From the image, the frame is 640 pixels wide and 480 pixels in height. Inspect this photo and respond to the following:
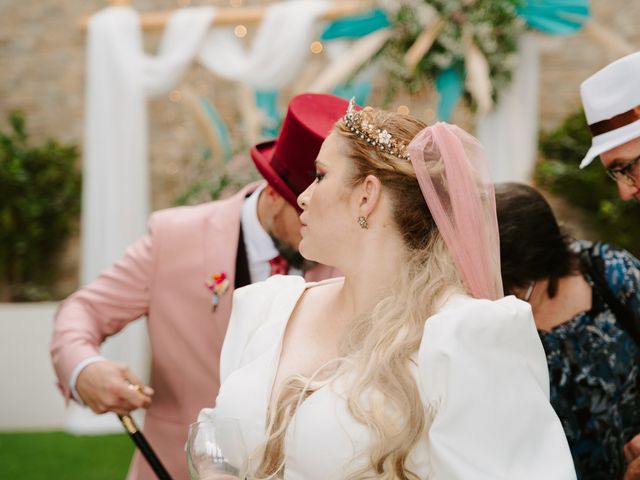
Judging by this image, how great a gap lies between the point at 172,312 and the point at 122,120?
16.4 feet

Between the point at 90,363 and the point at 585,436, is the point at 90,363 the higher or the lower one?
the higher one

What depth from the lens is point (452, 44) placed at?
263 inches

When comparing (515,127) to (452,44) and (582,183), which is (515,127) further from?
(582,183)

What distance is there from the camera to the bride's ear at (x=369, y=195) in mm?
1979

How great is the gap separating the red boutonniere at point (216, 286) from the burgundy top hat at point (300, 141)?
31cm

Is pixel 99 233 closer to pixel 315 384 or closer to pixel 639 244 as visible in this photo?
pixel 639 244

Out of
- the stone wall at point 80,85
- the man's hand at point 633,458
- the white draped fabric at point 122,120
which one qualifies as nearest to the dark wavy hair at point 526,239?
the man's hand at point 633,458

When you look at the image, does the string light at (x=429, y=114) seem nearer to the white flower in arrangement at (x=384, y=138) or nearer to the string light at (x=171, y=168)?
the string light at (x=171, y=168)

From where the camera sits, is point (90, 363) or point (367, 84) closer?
point (90, 363)

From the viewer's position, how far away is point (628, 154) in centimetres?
245

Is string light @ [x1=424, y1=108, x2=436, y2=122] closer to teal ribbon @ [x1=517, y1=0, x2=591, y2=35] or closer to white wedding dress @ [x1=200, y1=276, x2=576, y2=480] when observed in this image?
teal ribbon @ [x1=517, y1=0, x2=591, y2=35]

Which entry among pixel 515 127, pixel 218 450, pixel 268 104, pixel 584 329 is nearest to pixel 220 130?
pixel 268 104

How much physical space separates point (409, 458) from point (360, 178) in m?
0.57

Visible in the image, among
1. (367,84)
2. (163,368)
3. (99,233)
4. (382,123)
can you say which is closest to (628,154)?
(382,123)
